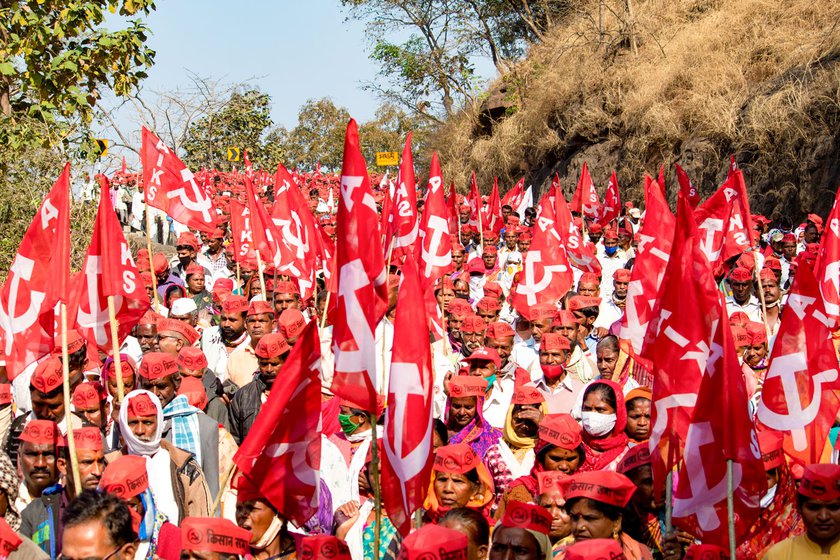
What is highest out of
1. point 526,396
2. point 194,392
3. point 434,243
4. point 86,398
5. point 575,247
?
point 434,243

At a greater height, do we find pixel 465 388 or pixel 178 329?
pixel 178 329

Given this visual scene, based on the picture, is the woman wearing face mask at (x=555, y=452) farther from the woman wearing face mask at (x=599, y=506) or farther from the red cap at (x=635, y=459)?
the woman wearing face mask at (x=599, y=506)

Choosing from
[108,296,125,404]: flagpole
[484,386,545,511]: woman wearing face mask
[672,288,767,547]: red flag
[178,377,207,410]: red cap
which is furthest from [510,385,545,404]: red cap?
[108,296,125,404]: flagpole

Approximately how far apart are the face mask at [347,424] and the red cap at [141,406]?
4.47 feet

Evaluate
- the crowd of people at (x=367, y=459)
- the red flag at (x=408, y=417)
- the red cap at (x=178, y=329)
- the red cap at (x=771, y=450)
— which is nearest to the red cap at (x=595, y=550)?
the crowd of people at (x=367, y=459)

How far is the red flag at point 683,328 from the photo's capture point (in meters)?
5.07

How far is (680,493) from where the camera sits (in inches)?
176

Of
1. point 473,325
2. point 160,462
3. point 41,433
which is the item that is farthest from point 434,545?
point 473,325

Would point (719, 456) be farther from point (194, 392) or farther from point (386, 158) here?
point (386, 158)

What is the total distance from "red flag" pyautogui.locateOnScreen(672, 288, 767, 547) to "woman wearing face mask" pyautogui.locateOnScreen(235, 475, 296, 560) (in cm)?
168

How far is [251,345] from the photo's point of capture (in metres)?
8.23

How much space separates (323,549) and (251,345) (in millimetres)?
4136

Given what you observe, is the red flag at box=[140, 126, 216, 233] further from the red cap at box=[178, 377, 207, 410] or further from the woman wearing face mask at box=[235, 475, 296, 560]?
the woman wearing face mask at box=[235, 475, 296, 560]

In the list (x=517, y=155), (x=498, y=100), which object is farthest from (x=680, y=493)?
(x=498, y=100)
